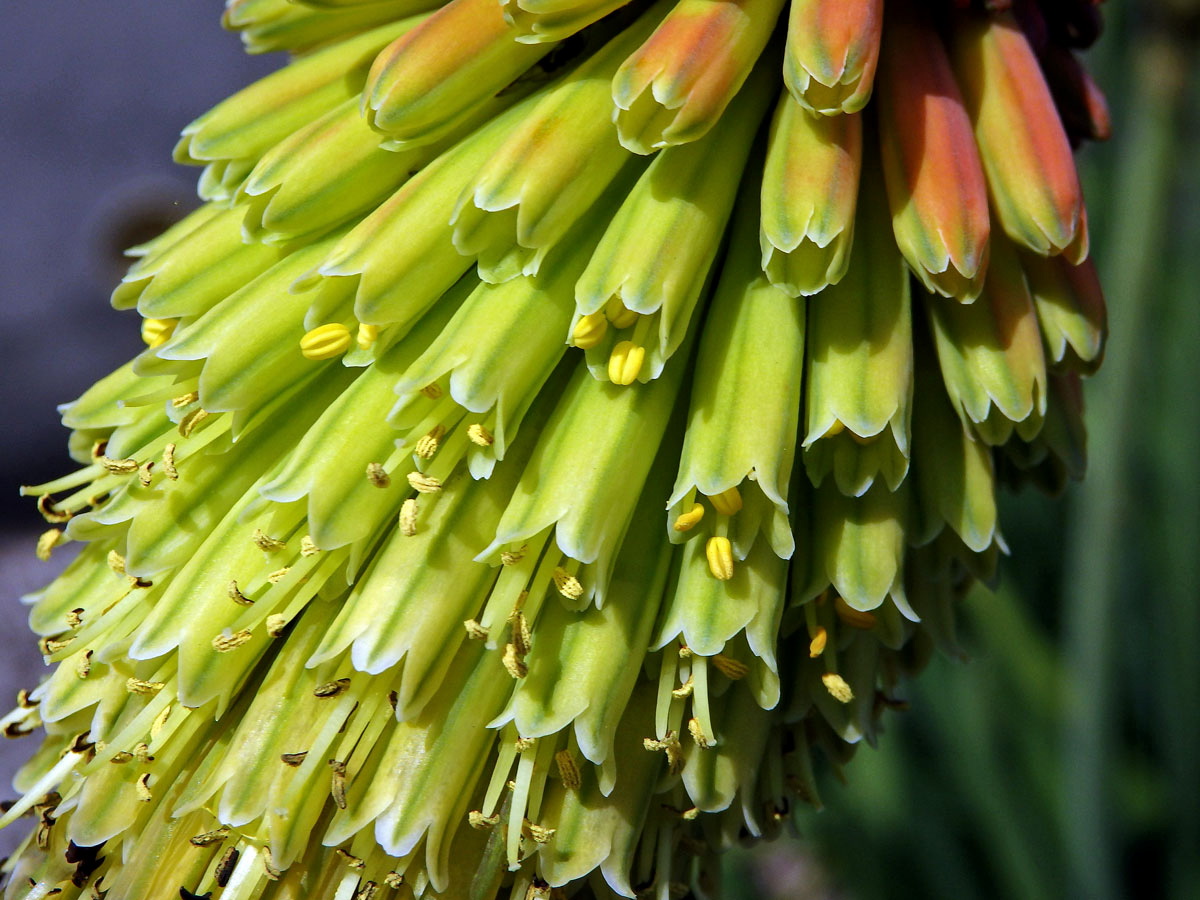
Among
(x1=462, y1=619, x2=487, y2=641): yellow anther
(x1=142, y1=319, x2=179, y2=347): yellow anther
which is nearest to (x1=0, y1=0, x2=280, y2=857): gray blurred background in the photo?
(x1=142, y1=319, x2=179, y2=347): yellow anther

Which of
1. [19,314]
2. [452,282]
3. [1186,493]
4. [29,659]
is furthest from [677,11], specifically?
[19,314]

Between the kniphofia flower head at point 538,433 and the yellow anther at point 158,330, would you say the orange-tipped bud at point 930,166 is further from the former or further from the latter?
the yellow anther at point 158,330

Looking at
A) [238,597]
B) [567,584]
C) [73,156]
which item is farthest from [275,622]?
[73,156]

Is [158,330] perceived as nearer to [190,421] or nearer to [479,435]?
[190,421]

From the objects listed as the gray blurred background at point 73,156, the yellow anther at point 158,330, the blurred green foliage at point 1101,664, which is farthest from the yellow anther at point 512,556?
the gray blurred background at point 73,156

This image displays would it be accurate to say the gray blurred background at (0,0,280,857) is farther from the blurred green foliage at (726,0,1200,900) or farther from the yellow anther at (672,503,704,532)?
the yellow anther at (672,503,704,532)

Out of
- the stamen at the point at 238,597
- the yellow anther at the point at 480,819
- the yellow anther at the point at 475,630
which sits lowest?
the yellow anther at the point at 480,819

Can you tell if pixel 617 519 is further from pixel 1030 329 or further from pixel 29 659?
pixel 29 659
